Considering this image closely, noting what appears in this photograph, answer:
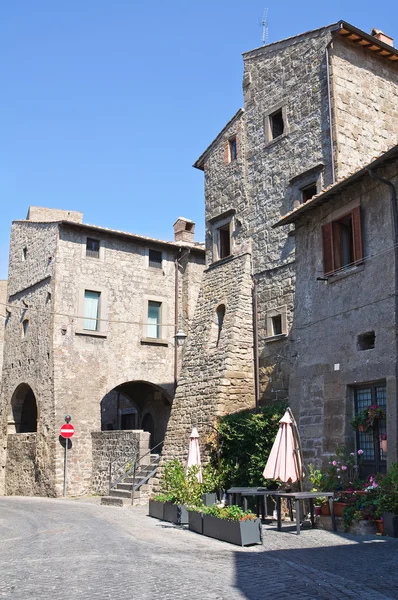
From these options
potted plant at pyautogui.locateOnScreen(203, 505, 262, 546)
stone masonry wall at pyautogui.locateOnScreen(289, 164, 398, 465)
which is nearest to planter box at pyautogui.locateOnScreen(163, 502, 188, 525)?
potted plant at pyautogui.locateOnScreen(203, 505, 262, 546)

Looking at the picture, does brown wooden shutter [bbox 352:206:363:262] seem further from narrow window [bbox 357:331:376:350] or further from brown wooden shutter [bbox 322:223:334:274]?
narrow window [bbox 357:331:376:350]

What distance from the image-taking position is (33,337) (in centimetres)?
2372

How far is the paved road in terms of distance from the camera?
21.2 ft

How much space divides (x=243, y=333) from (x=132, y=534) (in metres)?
8.39

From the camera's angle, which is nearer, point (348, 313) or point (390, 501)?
point (390, 501)

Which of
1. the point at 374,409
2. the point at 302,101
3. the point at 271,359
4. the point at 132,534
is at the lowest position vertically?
the point at 132,534

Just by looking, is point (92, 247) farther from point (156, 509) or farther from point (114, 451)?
point (156, 509)

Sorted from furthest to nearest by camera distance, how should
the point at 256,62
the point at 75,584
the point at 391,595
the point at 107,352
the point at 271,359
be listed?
the point at 107,352
the point at 256,62
the point at 271,359
the point at 75,584
the point at 391,595

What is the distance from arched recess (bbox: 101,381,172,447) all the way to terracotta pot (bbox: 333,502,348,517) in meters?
13.3

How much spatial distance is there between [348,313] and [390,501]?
383cm

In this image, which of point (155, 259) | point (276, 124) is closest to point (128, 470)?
point (155, 259)

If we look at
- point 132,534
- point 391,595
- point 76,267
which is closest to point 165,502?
point 132,534

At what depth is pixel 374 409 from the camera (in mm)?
11625

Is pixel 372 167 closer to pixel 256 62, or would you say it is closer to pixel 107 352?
pixel 256 62
